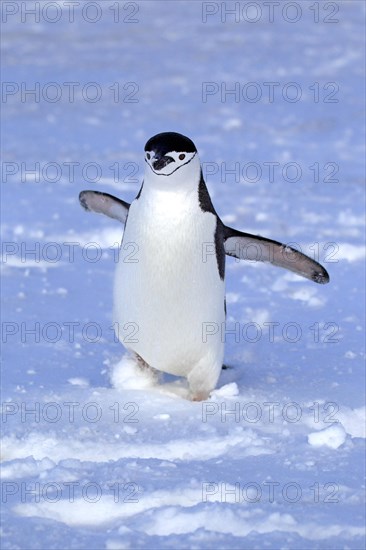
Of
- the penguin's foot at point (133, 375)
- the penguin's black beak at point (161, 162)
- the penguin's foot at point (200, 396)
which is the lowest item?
the penguin's foot at point (200, 396)

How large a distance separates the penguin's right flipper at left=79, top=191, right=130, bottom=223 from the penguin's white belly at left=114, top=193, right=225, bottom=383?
24cm

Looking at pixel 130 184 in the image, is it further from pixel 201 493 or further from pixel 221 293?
pixel 201 493

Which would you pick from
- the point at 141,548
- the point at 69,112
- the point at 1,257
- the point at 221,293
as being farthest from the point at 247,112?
the point at 141,548

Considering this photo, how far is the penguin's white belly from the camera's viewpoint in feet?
9.50

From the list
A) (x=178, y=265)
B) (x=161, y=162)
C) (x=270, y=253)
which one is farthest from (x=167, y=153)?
(x=270, y=253)

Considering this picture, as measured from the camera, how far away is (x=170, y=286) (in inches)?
115


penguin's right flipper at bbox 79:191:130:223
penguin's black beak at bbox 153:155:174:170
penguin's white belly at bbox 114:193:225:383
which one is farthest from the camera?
penguin's right flipper at bbox 79:191:130:223

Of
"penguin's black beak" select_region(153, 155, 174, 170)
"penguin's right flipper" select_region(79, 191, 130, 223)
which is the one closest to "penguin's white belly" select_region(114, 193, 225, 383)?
"penguin's black beak" select_region(153, 155, 174, 170)

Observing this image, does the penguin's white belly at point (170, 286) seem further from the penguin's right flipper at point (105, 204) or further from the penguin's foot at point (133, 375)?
the penguin's right flipper at point (105, 204)

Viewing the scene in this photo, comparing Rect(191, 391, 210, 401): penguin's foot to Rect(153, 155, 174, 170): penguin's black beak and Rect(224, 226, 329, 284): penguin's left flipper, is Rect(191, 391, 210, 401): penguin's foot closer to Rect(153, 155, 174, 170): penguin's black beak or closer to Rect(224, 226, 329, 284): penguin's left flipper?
Rect(224, 226, 329, 284): penguin's left flipper

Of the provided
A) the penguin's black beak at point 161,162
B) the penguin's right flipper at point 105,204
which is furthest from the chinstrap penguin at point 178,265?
the penguin's right flipper at point 105,204

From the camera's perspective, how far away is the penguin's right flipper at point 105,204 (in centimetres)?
323

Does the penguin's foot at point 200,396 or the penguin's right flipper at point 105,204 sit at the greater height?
the penguin's right flipper at point 105,204

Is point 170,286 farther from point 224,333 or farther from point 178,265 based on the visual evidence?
point 224,333
